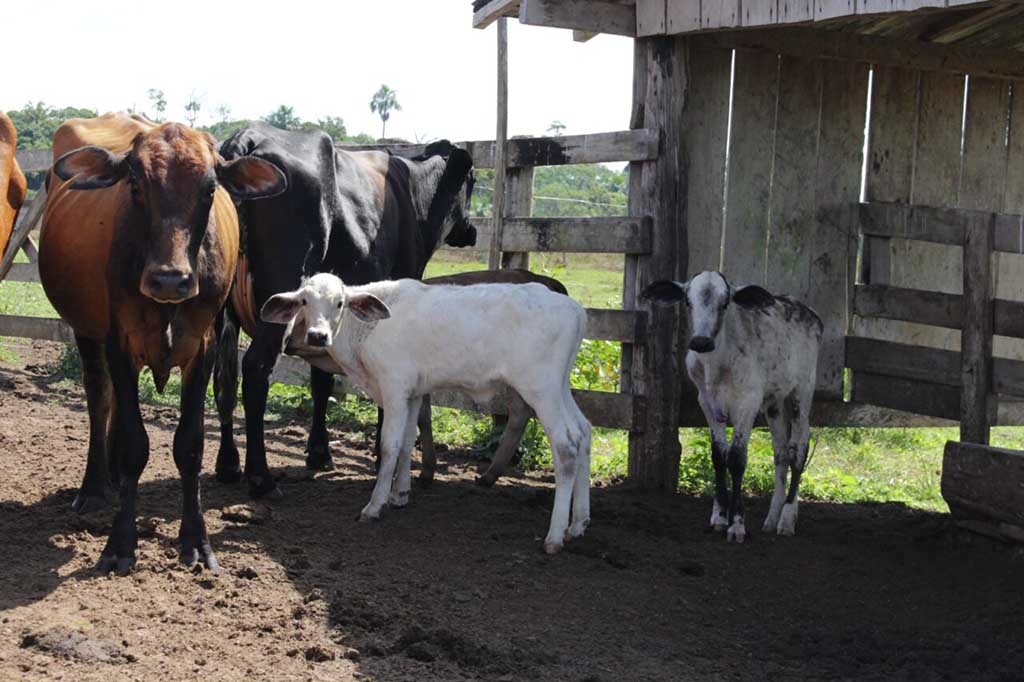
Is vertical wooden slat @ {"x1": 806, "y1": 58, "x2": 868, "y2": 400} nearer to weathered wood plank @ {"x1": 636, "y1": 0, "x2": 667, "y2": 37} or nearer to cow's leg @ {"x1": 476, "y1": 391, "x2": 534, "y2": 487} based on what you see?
weathered wood plank @ {"x1": 636, "y1": 0, "x2": 667, "y2": 37}

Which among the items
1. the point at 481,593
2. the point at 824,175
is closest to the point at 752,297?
the point at 824,175

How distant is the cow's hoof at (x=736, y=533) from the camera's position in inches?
306

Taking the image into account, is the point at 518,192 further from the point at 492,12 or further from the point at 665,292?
the point at 665,292

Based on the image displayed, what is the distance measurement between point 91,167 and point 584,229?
374 cm

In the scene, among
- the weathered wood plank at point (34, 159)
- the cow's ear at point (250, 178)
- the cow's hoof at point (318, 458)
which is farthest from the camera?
the weathered wood plank at point (34, 159)

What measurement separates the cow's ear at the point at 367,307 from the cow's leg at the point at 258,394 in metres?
0.68

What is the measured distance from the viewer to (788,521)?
8.12 m

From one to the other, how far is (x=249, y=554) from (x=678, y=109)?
429 centimetres

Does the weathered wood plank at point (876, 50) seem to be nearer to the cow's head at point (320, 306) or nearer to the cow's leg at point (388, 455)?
the cow's head at point (320, 306)

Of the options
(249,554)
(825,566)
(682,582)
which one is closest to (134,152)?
(249,554)

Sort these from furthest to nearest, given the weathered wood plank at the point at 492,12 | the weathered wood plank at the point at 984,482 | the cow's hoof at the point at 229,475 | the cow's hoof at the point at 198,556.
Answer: the weathered wood plank at the point at 492,12, the cow's hoof at the point at 229,475, the weathered wood plank at the point at 984,482, the cow's hoof at the point at 198,556

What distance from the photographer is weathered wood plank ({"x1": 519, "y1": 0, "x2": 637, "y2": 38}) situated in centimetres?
885

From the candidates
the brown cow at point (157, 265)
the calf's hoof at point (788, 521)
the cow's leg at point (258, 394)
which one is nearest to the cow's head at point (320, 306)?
the cow's leg at point (258, 394)

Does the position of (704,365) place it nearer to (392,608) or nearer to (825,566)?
(825,566)
